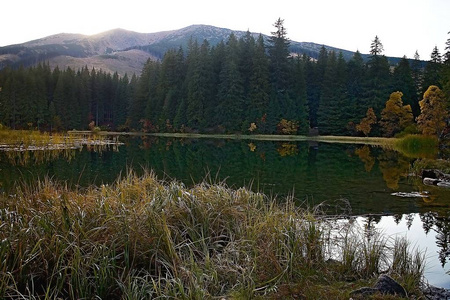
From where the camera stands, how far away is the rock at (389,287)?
4.22 m

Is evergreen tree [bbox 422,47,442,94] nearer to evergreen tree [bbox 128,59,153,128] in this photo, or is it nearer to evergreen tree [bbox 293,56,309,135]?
evergreen tree [bbox 293,56,309,135]

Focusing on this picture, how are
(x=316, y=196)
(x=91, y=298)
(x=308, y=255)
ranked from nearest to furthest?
1. (x=91, y=298)
2. (x=308, y=255)
3. (x=316, y=196)

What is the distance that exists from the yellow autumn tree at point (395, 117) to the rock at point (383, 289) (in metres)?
46.0

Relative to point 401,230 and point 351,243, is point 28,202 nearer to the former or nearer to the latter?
point 351,243

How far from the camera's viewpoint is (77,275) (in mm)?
3961

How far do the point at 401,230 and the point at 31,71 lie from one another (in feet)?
260

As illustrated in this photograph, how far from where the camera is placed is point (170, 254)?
4.58m

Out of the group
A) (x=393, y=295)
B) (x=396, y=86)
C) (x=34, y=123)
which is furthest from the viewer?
(x=34, y=123)

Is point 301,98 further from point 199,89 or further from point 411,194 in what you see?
point 411,194

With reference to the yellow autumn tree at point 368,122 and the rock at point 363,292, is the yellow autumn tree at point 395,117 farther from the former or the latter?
the rock at point 363,292

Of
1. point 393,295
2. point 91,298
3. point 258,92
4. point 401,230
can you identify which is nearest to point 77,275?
point 91,298

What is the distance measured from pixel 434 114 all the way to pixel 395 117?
13.1m

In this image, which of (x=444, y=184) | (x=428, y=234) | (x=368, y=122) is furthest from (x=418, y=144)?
(x=428, y=234)

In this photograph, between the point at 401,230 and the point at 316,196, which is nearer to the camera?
the point at 401,230
